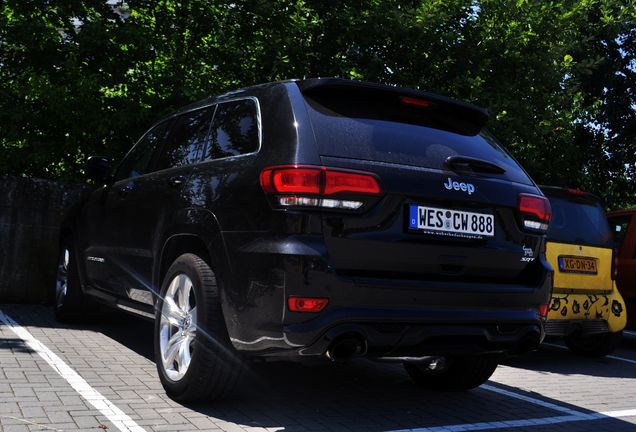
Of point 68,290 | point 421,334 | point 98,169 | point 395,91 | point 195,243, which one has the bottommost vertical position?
point 68,290

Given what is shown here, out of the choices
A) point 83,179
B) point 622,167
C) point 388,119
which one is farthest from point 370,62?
point 622,167

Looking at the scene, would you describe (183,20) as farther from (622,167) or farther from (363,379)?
(622,167)

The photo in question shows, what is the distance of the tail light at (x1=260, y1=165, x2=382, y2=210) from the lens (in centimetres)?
355

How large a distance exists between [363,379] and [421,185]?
7.29ft

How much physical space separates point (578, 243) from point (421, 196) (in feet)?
12.2

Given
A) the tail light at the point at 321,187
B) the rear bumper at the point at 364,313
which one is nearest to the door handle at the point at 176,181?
the rear bumper at the point at 364,313

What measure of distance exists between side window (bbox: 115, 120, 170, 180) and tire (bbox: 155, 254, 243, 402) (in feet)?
4.48

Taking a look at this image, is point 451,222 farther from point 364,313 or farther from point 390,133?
point 364,313

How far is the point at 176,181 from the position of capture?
4688 mm

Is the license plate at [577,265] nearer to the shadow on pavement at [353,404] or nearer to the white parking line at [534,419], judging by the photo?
the shadow on pavement at [353,404]

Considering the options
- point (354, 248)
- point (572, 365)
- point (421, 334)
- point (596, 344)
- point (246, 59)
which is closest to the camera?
point (354, 248)

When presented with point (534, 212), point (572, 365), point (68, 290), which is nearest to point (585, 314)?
point (572, 365)

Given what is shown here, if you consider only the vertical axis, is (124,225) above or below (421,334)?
above

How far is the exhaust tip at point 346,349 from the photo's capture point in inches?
140
